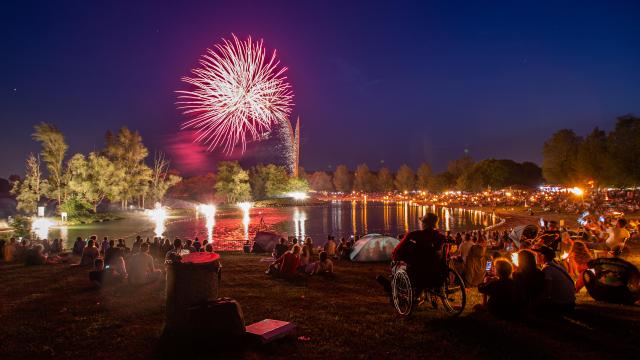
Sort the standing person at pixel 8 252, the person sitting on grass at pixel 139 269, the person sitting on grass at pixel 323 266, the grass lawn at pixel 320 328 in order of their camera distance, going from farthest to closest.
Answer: the standing person at pixel 8 252, the person sitting on grass at pixel 323 266, the person sitting on grass at pixel 139 269, the grass lawn at pixel 320 328

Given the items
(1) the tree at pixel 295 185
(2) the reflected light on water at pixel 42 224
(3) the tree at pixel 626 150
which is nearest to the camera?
(2) the reflected light on water at pixel 42 224

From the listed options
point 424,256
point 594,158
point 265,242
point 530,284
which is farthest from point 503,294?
point 594,158

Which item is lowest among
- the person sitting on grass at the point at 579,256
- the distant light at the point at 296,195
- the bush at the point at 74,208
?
the person sitting on grass at the point at 579,256

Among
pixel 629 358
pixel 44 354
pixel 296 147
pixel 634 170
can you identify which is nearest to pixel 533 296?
pixel 629 358

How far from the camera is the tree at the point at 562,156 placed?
261ft

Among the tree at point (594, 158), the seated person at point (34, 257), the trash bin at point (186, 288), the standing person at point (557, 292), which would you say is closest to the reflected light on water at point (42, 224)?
the seated person at point (34, 257)

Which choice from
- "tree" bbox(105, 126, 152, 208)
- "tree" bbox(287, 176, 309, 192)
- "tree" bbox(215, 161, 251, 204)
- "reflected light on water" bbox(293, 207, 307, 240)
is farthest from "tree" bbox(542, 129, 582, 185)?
"tree" bbox(105, 126, 152, 208)

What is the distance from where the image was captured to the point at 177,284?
20.7ft

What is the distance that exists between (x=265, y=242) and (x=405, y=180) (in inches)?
6633

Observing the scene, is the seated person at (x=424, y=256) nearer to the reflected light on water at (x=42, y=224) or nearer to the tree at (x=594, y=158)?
the reflected light on water at (x=42, y=224)

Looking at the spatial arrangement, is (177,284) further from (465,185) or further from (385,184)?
(385,184)

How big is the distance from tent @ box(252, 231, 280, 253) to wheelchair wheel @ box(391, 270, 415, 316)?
555 inches

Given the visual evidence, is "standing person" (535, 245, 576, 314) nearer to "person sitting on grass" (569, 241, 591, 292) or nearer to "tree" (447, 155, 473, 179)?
"person sitting on grass" (569, 241, 591, 292)

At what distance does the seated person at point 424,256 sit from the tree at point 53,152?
56817 mm
